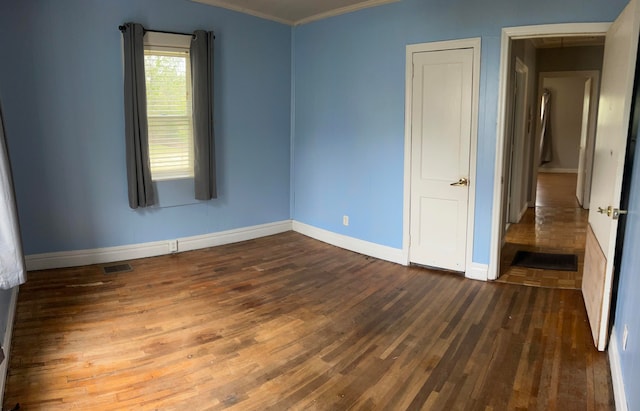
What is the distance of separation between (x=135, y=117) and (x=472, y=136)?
10.2 ft

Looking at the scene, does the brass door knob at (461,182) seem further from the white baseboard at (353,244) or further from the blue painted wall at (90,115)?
the blue painted wall at (90,115)

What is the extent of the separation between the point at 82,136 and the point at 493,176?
3.73 metres

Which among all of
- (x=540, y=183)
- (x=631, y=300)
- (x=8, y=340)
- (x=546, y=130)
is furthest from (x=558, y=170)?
(x=8, y=340)

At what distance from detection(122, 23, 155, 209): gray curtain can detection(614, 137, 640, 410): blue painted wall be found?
3941 millimetres

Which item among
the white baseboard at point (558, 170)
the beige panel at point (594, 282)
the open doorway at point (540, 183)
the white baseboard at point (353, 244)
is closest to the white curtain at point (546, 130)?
the white baseboard at point (558, 170)

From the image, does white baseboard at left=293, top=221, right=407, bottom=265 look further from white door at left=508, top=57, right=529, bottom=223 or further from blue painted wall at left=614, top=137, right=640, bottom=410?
white door at left=508, top=57, right=529, bottom=223

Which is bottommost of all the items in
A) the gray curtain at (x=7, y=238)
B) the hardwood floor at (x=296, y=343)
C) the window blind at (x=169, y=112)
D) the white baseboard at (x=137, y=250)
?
the hardwood floor at (x=296, y=343)

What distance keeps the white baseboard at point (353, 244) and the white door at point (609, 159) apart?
5.79 feet

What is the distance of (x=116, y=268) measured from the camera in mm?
4344

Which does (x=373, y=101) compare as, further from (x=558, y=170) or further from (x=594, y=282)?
(x=558, y=170)

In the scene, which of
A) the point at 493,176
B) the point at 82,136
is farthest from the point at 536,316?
the point at 82,136

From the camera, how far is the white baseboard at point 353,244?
15.5 ft

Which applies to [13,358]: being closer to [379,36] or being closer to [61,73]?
[61,73]

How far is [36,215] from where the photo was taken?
4.13 metres
